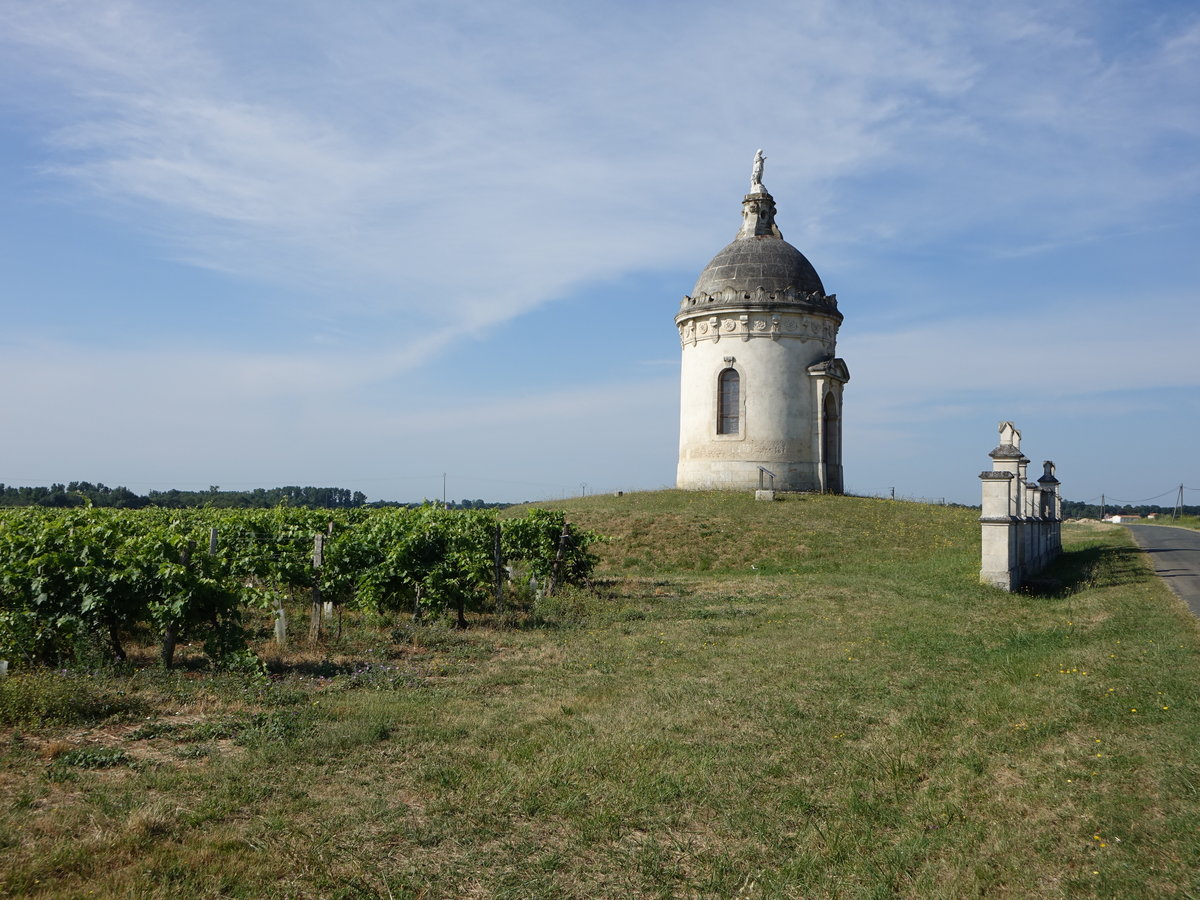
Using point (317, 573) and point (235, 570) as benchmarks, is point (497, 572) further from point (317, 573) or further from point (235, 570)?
point (235, 570)

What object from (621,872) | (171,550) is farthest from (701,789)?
(171,550)

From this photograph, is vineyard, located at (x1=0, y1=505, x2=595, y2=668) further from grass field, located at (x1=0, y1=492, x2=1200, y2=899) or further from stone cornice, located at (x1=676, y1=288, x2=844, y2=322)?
stone cornice, located at (x1=676, y1=288, x2=844, y2=322)

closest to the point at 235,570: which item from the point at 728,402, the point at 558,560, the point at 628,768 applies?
the point at 558,560

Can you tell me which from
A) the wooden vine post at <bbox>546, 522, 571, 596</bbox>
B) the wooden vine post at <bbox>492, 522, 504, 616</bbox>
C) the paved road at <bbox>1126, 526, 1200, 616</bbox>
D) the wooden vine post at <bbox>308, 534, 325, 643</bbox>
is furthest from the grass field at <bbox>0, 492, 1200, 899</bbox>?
the wooden vine post at <bbox>546, 522, 571, 596</bbox>

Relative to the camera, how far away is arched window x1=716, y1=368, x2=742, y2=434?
35.4 m

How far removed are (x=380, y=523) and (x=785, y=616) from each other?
7.21m

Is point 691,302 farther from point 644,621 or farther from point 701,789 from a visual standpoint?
point 701,789

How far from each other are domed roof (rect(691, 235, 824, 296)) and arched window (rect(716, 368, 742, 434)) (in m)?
3.35

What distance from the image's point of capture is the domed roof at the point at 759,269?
3491 cm

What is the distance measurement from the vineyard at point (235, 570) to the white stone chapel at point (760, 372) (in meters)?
15.8

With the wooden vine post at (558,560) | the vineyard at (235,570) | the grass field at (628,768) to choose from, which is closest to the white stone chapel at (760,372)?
the vineyard at (235,570)

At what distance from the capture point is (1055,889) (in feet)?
18.2

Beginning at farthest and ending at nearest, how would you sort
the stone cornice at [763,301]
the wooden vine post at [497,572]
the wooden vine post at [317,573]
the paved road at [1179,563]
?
1. the stone cornice at [763,301]
2. the paved road at [1179,563]
3. the wooden vine post at [497,572]
4. the wooden vine post at [317,573]

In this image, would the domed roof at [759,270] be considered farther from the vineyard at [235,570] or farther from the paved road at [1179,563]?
the vineyard at [235,570]
